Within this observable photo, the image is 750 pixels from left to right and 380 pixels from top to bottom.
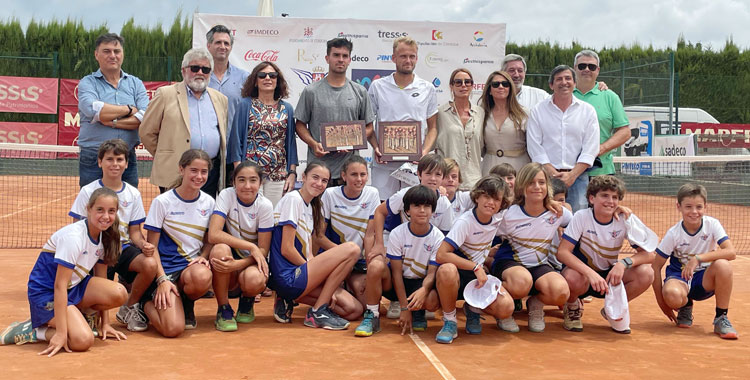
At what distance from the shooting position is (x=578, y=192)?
6.08m

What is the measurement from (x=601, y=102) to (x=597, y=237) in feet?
5.90

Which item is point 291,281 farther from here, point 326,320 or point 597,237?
point 597,237

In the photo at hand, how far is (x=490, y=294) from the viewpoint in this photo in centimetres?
480

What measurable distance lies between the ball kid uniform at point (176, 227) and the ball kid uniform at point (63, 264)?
1.67ft

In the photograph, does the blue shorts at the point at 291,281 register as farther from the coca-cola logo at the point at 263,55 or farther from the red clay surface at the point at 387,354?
the coca-cola logo at the point at 263,55

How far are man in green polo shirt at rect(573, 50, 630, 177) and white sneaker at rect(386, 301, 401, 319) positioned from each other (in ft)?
→ 7.31

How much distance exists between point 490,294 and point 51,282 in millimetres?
2664

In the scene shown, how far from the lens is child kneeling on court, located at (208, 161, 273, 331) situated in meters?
4.92

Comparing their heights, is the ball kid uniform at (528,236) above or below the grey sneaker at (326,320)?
above

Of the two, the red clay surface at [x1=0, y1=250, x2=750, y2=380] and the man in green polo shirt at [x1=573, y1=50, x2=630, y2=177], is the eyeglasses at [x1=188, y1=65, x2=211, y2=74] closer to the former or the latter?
the red clay surface at [x1=0, y1=250, x2=750, y2=380]

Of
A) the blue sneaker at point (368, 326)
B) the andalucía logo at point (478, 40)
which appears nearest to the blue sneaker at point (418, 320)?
the blue sneaker at point (368, 326)

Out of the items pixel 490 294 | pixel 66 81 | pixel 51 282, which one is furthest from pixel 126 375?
pixel 66 81

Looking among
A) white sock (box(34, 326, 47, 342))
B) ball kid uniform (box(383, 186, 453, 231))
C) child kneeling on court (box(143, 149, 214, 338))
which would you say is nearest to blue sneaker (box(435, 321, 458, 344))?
ball kid uniform (box(383, 186, 453, 231))

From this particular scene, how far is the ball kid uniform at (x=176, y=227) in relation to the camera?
16.3 ft
